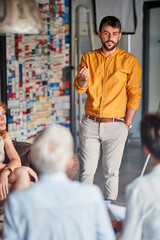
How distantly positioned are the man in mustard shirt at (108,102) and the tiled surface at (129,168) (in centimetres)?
80

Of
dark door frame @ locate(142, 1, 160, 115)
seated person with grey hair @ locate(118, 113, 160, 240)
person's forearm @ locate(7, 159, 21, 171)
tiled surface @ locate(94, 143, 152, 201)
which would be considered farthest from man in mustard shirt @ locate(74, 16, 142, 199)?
dark door frame @ locate(142, 1, 160, 115)

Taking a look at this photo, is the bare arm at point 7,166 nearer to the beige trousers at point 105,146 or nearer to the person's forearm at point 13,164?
the person's forearm at point 13,164

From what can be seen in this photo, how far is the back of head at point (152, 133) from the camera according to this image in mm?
1597

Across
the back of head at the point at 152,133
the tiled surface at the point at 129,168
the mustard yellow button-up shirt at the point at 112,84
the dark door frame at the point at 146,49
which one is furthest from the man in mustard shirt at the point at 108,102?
the dark door frame at the point at 146,49

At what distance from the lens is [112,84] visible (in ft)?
10.2

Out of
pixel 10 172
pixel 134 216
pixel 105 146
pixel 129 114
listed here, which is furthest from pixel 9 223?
pixel 129 114

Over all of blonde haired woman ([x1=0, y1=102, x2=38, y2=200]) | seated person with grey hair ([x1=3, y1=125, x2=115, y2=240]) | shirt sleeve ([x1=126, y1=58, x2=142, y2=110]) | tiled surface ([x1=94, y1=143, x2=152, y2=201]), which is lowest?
tiled surface ([x1=94, y1=143, x2=152, y2=201])

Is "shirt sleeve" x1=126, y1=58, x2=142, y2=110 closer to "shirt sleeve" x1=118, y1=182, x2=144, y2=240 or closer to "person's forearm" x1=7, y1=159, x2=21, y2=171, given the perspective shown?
"person's forearm" x1=7, y1=159, x2=21, y2=171

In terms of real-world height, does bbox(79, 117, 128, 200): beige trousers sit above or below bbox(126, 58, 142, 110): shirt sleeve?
below

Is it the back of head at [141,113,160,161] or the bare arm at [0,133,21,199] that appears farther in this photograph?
the bare arm at [0,133,21,199]

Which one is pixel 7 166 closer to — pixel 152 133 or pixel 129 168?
pixel 152 133

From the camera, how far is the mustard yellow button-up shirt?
3.09m

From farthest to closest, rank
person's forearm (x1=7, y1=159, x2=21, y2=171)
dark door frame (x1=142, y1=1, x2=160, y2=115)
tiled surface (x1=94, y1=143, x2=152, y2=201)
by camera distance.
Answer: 1. dark door frame (x1=142, y1=1, x2=160, y2=115)
2. tiled surface (x1=94, y1=143, x2=152, y2=201)
3. person's forearm (x1=7, y1=159, x2=21, y2=171)

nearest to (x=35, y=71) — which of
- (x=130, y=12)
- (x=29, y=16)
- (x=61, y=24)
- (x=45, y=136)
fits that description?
(x=61, y=24)
